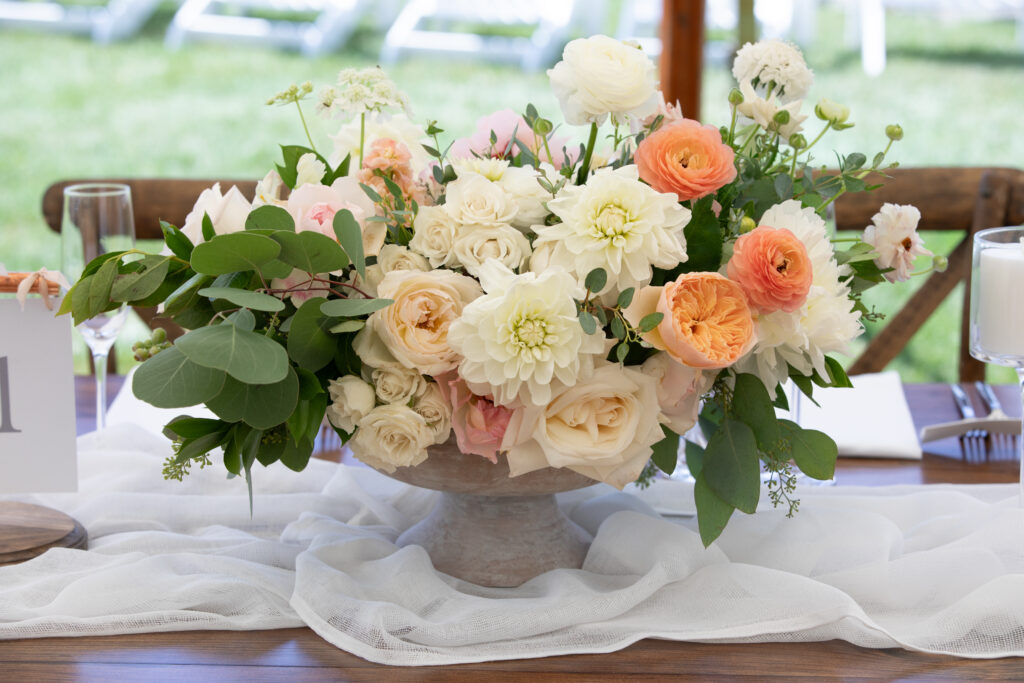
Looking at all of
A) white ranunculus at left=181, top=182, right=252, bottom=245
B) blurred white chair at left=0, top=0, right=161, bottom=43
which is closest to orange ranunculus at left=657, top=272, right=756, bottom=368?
white ranunculus at left=181, top=182, right=252, bottom=245

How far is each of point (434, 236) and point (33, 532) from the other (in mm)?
455

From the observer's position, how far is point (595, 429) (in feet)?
2.43

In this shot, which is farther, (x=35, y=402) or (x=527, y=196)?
(x=35, y=402)

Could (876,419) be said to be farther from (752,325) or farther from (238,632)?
(238,632)

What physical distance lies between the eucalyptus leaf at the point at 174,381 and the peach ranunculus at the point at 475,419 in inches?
6.0

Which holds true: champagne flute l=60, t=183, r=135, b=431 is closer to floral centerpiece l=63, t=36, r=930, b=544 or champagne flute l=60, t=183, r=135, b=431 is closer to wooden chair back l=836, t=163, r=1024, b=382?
floral centerpiece l=63, t=36, r=930, b=544

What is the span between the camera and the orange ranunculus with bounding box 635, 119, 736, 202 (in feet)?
2.51

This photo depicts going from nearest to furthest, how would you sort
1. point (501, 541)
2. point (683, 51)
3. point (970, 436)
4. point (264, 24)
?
point (501, 541), point (970, 436), point (683, 51), point (264, 24)

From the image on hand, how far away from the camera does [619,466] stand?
0.76 meters

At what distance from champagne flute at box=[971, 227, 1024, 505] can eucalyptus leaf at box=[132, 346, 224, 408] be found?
0.61 meters

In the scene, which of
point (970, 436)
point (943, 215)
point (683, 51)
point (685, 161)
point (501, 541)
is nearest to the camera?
point (685, 161)

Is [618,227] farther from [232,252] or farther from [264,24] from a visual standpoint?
[264,24]

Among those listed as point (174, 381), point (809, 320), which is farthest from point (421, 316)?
point (809, 320)

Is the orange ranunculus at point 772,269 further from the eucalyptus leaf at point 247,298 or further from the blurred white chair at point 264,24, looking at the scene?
the blurred white chair at point 264,24
